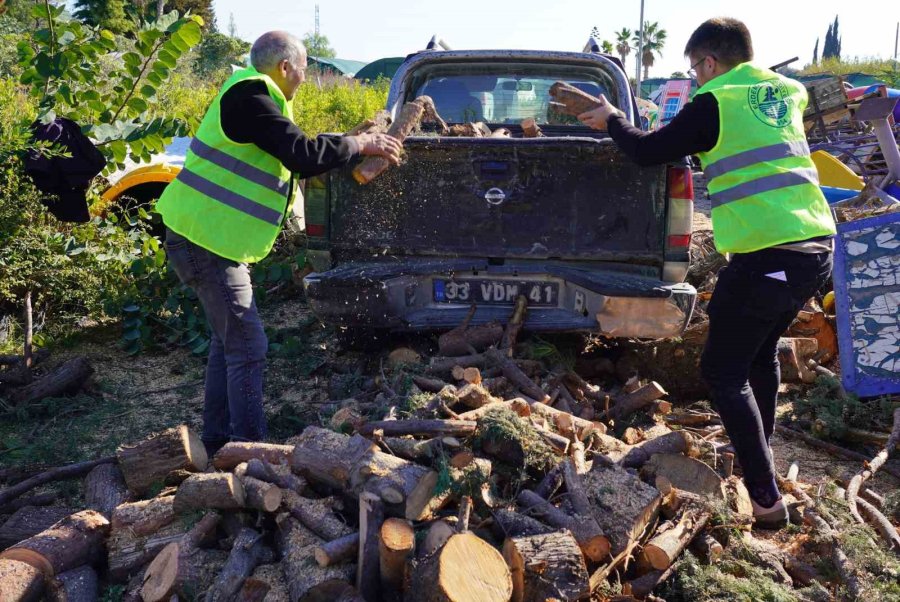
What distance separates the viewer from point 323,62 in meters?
37.6

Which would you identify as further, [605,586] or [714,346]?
[714,346]

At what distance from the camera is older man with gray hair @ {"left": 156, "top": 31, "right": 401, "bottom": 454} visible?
10.9 ft

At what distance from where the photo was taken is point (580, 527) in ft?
8.66

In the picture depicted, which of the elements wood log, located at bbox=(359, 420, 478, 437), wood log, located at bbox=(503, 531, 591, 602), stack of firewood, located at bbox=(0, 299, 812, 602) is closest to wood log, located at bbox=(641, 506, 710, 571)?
stack of firewood, located at bbox=(0, 299, 812, 602)

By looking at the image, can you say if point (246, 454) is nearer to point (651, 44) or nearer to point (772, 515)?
point (772, 515)

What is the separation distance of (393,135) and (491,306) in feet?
3.54

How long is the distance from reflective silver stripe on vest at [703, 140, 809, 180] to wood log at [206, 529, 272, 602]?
7.18 ft

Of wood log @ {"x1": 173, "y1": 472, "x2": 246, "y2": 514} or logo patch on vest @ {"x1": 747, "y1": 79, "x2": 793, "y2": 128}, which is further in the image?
logo patch on vest @ {"x1": 747, "y1": 79, "x2": 793, "y2": 128}

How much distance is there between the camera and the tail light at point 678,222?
414cm

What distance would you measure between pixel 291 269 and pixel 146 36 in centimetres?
227

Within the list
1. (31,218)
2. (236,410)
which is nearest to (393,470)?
(236,410)

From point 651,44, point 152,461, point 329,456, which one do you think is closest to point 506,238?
point 329,456

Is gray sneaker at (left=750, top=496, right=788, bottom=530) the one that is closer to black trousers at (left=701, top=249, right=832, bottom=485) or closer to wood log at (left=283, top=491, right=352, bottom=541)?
black trousers at (left=701, top=249, right=832, bottom=485)

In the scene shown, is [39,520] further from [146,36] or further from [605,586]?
[146,36]
